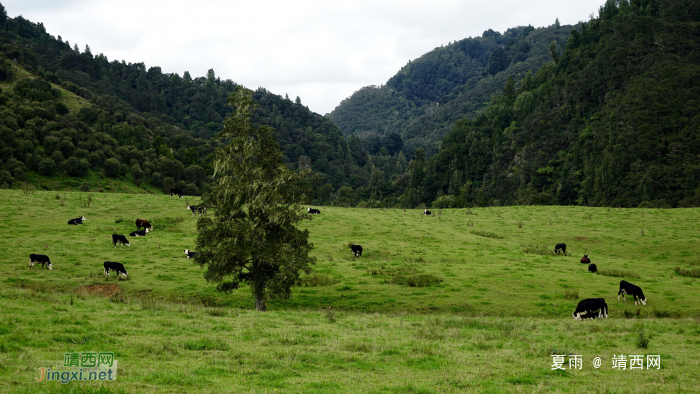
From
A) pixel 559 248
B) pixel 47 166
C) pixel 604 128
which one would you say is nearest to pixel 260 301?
pixel 559 248

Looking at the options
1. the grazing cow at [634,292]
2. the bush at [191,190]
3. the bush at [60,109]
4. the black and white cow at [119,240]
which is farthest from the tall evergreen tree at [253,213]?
the bush at [60,109]

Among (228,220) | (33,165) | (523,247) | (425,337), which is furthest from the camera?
(33,165)

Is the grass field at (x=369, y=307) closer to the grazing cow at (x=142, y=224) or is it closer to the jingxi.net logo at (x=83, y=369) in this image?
the jingxi.net logo at (x=83, y=369)

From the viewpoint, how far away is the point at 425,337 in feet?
53.8

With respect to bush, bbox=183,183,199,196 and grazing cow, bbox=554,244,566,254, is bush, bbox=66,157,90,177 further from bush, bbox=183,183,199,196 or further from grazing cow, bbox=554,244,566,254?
grazing cow, bbox=554,244,566,254

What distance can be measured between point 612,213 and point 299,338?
5473 cm

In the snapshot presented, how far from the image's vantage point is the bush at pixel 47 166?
272 feet

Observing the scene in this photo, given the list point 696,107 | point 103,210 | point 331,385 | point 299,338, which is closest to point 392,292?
point 299,338

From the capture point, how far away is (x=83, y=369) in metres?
10.4

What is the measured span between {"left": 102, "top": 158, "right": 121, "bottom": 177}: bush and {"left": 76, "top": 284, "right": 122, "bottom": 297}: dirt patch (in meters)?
80.8

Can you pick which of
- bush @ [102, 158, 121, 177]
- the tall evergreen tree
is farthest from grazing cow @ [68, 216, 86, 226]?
bush @ [102, 158, 121, 177]

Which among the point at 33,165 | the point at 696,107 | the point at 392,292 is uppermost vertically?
the point at 696,107

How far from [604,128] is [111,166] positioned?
120 meters

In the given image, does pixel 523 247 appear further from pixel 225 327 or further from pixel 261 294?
pixel 225 327
